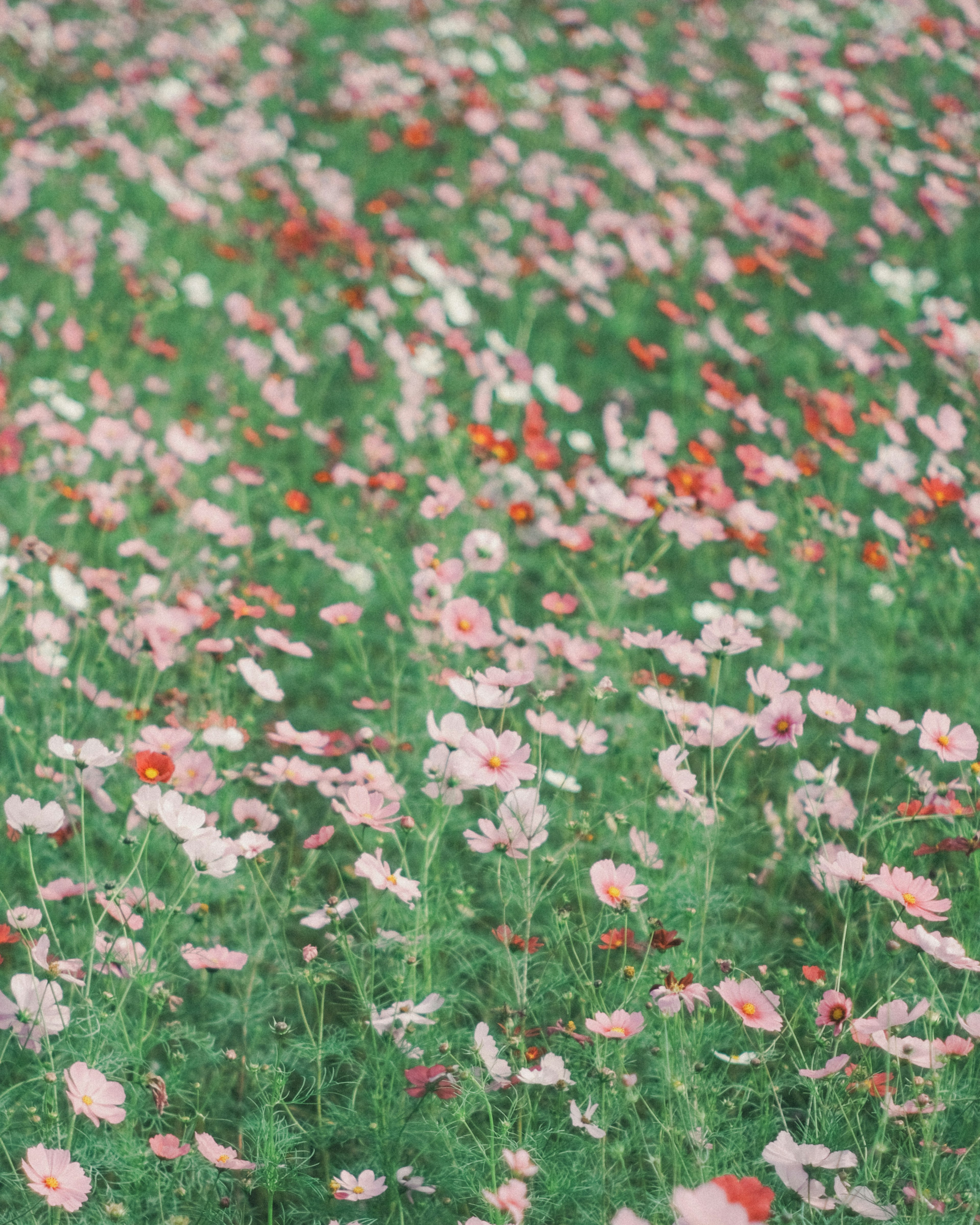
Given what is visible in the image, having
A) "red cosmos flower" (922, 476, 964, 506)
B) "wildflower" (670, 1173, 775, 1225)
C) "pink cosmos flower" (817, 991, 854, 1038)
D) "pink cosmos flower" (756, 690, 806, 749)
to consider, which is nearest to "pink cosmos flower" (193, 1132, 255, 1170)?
"wildflower" (670, 1173, 775, 1225)

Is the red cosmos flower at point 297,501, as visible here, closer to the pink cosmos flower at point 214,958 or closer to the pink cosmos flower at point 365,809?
the pink cosmos flower at point 365,809

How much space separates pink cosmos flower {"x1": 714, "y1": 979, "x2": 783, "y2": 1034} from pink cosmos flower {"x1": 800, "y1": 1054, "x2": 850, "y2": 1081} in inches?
2.3

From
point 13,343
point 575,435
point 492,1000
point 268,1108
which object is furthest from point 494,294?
point 268,1108

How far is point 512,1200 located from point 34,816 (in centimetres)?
63

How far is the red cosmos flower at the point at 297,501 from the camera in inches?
94.2

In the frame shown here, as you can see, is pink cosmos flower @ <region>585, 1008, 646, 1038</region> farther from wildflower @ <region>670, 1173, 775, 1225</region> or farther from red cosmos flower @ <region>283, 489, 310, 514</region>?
red cosmos flower @ <region>283, 489, 310, 514</region>

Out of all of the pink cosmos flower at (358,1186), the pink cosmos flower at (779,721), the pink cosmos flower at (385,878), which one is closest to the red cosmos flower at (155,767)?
the pink cosmos flower at (385,878)

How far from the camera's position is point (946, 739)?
142 cm

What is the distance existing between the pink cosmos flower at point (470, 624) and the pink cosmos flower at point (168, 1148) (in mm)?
819

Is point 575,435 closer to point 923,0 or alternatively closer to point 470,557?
point 470,557

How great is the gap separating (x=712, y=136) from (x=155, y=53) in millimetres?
2271

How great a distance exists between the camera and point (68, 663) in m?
1.90

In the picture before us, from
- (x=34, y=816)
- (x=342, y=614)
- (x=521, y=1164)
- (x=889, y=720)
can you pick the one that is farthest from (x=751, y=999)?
(x=342, y=614)

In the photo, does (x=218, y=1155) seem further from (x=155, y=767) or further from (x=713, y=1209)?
(x=713, y=1209)
